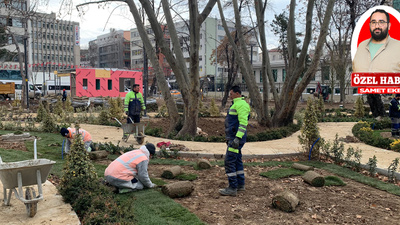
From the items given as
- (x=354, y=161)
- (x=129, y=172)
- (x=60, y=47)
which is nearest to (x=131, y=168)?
(x=129, y=172)

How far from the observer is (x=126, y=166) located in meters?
5.48

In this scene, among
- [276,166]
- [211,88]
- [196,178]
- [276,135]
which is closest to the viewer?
[196,178]

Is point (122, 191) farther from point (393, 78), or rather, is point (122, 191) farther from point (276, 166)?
point (393, 78)

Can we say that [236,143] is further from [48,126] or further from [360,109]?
[360,109]

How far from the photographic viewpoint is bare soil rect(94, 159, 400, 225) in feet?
Result: 15.2

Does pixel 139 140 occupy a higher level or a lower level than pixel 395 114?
lower

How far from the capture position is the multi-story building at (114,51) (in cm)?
9088

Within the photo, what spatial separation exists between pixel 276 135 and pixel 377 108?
839 centimetres

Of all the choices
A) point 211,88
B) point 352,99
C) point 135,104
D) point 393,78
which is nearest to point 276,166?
point 135,104

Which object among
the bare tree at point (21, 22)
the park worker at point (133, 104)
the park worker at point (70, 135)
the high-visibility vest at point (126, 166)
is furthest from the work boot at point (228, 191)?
the bare tree at point (21, 22)

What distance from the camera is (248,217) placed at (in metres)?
4.66

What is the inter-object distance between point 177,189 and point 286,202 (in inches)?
63.7

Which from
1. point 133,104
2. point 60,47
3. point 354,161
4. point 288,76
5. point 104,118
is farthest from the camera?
point 60,47

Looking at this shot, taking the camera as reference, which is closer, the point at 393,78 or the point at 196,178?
the point at 196,178
